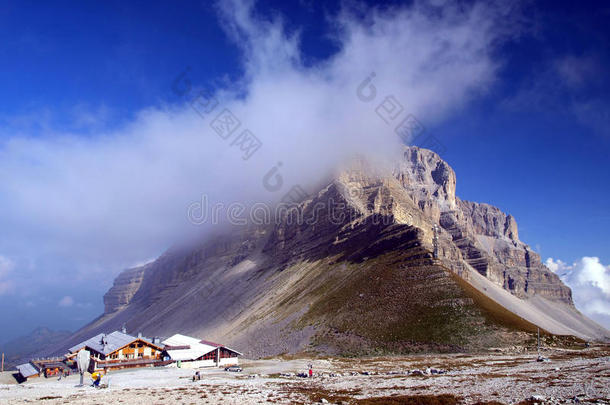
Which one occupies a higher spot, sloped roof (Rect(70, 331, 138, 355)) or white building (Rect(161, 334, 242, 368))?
sloped roof (Rect(70, 331, 138, 355))

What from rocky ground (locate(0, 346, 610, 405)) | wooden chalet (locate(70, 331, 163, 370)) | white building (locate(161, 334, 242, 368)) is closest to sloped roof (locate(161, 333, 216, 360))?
white building (locate(161, 334, 242, 368))

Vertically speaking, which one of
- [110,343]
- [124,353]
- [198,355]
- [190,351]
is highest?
[110,343]

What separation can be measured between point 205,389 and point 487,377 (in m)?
30.8

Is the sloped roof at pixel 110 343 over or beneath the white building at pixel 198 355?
over

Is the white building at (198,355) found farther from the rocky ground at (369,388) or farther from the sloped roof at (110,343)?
the rocky ground at (369,388)

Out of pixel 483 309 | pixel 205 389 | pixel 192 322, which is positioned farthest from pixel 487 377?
pixel 192 322

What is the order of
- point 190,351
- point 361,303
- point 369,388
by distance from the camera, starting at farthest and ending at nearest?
point 361,303, point 190,351, point 369,388

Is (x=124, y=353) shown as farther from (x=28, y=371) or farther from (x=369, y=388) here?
(x=369, y=388)

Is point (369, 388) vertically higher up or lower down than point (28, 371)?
lower down

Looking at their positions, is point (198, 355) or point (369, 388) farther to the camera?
point (198, 355)

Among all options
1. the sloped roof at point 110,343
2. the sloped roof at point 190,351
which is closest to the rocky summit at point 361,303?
the sloped roof at point 190,351

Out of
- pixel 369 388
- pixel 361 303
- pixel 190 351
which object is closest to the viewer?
pixel 369 388

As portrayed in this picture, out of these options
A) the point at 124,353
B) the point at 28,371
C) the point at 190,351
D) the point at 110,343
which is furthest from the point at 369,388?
the point at 110,343

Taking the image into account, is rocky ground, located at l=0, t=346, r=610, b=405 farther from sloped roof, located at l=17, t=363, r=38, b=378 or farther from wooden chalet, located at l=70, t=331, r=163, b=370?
wooden chalet, located at l=70, t=331, r=163, b=370
